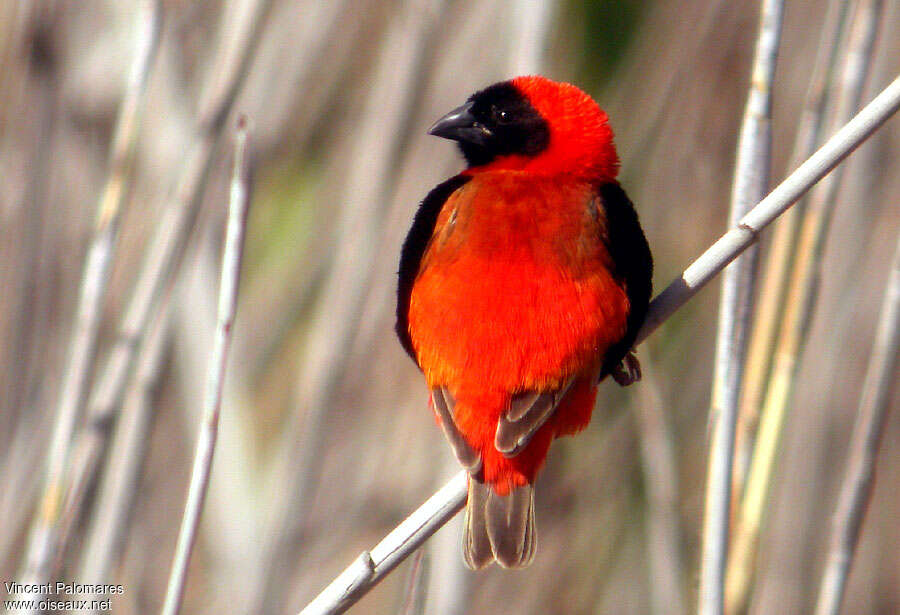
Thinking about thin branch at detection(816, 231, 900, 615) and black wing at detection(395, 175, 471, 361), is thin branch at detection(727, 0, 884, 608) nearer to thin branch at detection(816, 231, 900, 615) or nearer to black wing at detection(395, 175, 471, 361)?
thin branch at detection(816, 231, 900, 615)

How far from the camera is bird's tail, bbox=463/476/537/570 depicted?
180 cm

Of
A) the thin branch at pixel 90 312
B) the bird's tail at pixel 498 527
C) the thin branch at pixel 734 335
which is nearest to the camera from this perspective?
the thin branch at pixel 90 312

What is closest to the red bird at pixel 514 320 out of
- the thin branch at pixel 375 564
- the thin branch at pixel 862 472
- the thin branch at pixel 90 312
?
the thin branch at pixel 375 564

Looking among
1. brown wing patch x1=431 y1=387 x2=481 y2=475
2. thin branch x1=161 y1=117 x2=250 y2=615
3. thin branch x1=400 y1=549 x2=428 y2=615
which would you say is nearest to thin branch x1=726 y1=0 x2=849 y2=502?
brown wing patch x1=431 y1=387 x2=481 y2=475

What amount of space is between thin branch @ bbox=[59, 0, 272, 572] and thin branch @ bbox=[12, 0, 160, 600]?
0.03m

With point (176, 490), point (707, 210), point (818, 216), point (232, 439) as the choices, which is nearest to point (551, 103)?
point (818, 216)

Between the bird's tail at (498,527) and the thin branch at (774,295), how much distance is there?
39 centimetres

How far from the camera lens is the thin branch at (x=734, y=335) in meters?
1.70

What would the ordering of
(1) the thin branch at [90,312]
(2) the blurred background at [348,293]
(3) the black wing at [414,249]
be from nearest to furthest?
(1) the thin branch at [90,312], (3) the black wing at [414,249], (2) the blurred background at [348,293]

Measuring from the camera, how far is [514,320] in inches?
70.8

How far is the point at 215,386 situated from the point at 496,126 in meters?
1.09

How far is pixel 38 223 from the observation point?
2.26m

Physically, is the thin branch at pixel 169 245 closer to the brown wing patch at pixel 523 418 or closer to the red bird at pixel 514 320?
the red bird at pixel 514 320

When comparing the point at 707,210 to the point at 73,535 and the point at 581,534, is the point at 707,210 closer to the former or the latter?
the point at 581,534
